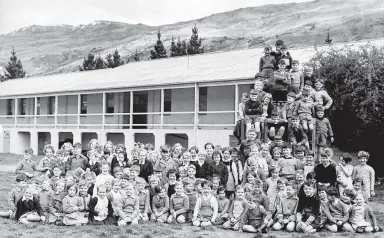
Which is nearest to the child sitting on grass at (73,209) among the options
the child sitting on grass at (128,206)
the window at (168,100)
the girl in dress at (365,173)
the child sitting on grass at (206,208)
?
the child sitting on grass at (128,206)

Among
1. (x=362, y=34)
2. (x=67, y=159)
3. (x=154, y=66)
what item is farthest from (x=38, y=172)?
(x=362, y=34)

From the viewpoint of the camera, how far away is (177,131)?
2312 cm

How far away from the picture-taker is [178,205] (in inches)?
390

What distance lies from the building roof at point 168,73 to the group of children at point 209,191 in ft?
31.8

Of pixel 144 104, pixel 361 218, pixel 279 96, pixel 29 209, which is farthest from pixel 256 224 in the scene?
pixel 144 104

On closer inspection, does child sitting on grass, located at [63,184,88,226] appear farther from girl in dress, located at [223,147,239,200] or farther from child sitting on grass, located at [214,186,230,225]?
girl in dress, located at [223,147,239,200]

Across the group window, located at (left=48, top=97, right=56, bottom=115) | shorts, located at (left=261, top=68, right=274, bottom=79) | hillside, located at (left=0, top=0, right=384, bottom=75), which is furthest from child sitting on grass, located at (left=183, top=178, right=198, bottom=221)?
hillside, located at (left=0, top=0, right=384, bottom=75)

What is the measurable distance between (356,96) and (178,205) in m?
9.07

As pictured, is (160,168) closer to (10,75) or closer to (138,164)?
(138,164)

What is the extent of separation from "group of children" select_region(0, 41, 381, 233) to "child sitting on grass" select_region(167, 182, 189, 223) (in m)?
0.02

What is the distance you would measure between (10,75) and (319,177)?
5994 centimetres

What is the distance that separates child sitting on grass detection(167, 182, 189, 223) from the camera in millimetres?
9789

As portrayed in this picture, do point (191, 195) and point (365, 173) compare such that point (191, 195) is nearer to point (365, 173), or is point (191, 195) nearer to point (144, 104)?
point (365, 173)

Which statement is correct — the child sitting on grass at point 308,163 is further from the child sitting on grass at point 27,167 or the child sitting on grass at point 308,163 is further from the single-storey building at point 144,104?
the single-storey building at point 144,104
